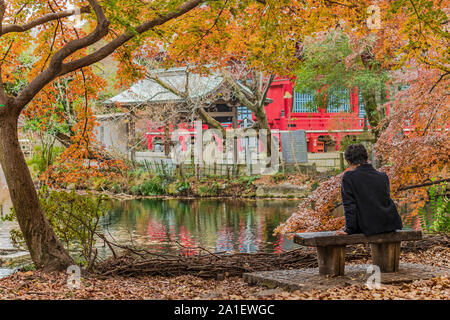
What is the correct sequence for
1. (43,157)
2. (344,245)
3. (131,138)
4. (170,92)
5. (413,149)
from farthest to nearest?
(131,138)
(170,92)
(43,157)
(413,149)
(344,245)

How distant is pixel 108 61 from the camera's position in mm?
34281

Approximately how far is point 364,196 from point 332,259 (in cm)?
88

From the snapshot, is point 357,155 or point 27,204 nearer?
point 357,155

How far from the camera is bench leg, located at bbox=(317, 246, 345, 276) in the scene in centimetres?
604

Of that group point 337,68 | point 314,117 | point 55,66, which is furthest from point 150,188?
point 55,66

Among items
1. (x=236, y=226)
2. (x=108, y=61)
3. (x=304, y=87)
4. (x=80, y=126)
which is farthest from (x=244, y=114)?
(x=80, y=126)

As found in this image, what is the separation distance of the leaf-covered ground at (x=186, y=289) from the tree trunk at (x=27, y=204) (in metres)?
0.30

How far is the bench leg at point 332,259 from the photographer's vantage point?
6.04 metres

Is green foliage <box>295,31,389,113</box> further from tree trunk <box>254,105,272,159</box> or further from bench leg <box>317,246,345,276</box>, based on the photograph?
bench leg <box>317,246,345,276</box>

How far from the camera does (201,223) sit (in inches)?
669

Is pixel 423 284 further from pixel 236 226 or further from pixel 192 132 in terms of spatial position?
pixel 192 132

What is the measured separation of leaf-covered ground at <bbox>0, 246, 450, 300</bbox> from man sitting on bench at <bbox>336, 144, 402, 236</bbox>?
0.69 m

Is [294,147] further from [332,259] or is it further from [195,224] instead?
[332,259]

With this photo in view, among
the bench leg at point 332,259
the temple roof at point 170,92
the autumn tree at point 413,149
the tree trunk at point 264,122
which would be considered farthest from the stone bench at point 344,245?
the tree trunk at point 264,122
